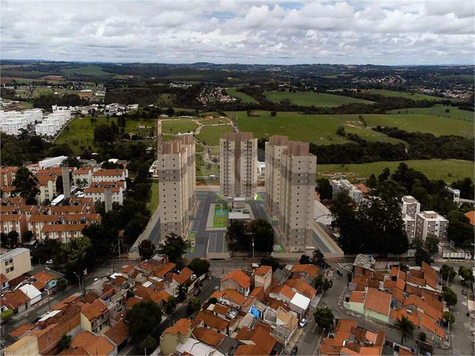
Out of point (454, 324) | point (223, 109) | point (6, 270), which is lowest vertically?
point (454, 324)

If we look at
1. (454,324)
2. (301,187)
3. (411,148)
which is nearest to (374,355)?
(454,324)

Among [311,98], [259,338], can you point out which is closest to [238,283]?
[259,338]

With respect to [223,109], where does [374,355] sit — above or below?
below

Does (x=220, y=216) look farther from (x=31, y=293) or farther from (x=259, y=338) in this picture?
(x=259, y=338)

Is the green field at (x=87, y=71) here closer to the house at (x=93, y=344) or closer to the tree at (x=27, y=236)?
the tree at (x=27, y=236)

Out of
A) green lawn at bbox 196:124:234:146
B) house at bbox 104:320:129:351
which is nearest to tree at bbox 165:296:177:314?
house at bbox 104:320:129:351

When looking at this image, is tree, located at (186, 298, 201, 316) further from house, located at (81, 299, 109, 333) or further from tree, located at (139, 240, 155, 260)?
tree, located at (139, 240, 155, 260)

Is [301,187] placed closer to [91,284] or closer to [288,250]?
[288,250]

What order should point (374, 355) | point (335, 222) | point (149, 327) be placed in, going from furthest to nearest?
1. point (335, 222)
2. point (149, 327)
3. point (374, 355)

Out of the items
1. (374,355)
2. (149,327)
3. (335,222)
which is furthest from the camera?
(335,222)
